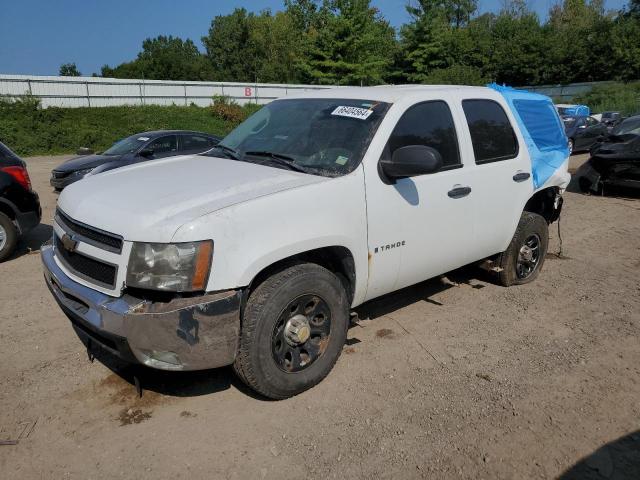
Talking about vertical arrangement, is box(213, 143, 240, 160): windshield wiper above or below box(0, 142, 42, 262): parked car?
above

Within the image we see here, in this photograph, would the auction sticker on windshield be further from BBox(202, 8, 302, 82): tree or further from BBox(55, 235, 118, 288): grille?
BBox(202, 8, 302, 82): tree

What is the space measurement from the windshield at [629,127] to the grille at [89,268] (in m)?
10.9

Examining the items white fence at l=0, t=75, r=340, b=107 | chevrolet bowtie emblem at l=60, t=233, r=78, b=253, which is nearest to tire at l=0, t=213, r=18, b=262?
chevrolet bowtie emblem at l=60, t=233, r=78, b=253

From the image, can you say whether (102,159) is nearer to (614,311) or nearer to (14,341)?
(14,341)

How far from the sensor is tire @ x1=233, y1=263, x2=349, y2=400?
10.1ft

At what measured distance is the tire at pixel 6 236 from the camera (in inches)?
249

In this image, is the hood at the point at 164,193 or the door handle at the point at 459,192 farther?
the door handle at the point at 459,192

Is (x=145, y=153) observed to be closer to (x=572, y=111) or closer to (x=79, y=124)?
(x=572, y=111)

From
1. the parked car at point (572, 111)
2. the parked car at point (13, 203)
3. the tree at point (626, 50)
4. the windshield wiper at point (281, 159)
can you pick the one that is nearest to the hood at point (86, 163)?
the parked car at point (13, 203)

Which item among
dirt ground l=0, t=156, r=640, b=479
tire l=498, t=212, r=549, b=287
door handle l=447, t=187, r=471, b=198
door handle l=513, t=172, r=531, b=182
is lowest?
dirt ground l=0, t=156, r=640, b=479

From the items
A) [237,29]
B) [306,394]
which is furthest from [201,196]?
[237,29]

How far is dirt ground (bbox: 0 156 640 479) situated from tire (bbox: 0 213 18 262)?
1.61m

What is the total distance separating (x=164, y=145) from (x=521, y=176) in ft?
25.8

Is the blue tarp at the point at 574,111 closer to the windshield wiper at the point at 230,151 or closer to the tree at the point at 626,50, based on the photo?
the windshield wiper at the point at 230,151
